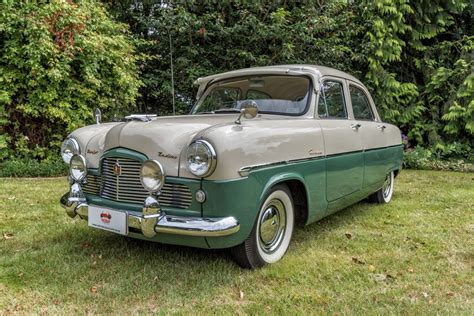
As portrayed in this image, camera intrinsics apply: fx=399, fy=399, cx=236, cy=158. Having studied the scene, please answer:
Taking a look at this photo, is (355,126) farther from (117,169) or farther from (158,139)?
(117,169)

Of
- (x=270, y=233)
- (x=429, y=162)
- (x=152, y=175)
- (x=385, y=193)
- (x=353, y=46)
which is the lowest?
(x=429, y=162)

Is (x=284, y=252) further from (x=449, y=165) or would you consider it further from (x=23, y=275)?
(x=449, y=165)

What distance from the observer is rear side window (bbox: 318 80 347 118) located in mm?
3768

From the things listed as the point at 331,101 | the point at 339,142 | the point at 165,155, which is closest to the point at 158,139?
the point at 165,155

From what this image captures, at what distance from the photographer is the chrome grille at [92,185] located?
313 centimetres

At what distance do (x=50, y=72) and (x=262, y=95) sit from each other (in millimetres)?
4714

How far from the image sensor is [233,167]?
8.54 ft

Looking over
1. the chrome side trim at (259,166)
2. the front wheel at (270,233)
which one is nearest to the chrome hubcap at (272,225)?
the front wheel at (270,233)

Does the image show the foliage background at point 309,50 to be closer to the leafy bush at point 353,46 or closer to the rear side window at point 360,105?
the leafy bush at point 353,46

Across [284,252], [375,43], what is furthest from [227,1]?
[284,252]

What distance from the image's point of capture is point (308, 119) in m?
3.47

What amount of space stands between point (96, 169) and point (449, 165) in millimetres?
7867

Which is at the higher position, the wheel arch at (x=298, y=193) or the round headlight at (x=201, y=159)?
the round headlight at (x=201, y=159)

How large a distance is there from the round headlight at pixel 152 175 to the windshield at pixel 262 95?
1310mm
